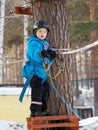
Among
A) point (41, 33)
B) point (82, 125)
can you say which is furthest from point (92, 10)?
point (41, 33)

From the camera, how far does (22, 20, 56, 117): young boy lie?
424 centimetres

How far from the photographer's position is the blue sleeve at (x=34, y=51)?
421 cm

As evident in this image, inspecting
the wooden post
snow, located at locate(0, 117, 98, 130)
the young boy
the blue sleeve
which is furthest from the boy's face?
the wooden post

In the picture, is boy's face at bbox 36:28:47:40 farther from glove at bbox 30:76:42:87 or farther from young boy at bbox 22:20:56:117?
glove at bbox 30:76:42:87

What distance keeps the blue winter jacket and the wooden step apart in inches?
18.7

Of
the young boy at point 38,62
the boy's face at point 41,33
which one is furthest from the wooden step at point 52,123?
the boy's face at point 41,33

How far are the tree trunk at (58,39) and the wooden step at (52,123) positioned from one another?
364mm

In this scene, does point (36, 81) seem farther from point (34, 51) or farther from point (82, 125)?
point (82, 125)

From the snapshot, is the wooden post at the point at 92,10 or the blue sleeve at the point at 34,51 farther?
the wooden post at the point at 92,10

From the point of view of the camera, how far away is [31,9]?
529 cm

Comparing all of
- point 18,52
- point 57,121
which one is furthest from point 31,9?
point 18,52

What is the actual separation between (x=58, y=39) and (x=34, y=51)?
709 millimetres

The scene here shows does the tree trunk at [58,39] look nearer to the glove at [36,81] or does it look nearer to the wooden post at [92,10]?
the glove at [36,81]

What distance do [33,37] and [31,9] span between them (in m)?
1.04
